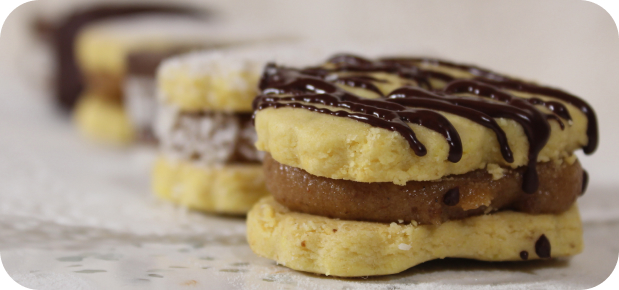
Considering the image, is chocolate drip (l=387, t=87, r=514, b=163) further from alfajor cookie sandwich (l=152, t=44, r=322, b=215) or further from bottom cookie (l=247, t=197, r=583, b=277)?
alfajor cookie sandwich (l=152, t=44, r=322, b=215)

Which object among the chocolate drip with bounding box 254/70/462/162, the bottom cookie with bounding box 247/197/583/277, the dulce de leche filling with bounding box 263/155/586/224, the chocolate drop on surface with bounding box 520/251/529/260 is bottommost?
the chocolate drop on surface with bounding box 520/251/529/260

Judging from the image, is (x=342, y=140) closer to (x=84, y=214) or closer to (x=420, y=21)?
(x=84, y=214)

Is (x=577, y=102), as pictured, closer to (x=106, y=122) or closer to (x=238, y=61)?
(x=238, y=61)

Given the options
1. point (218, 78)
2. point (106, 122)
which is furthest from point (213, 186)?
point (106, 122)

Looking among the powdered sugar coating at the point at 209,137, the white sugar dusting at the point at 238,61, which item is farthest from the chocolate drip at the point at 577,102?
the powdered sugar coating at the point at 209,137

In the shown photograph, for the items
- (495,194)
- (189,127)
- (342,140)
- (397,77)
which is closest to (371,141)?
(342,140)

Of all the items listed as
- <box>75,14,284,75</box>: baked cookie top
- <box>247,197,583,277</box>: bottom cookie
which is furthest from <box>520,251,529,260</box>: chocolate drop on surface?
<box>75,14,284,75</box>: baked cookie top
